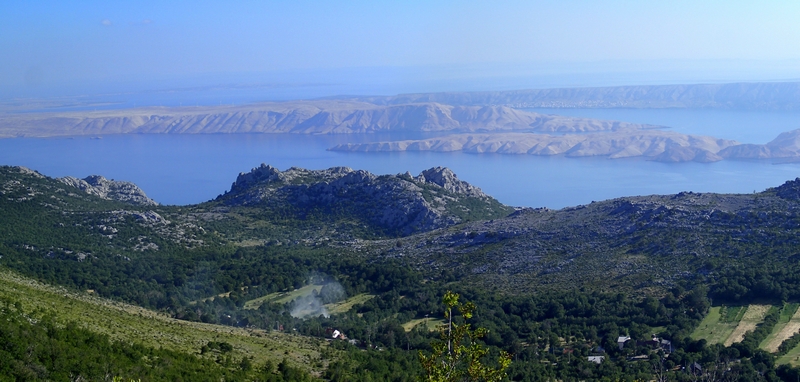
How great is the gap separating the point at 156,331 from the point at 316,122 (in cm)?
17139

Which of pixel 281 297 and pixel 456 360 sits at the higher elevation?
pixel 456 360

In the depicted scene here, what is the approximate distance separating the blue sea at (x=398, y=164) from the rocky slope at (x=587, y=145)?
4.20 meters

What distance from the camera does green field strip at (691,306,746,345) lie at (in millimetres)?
24905

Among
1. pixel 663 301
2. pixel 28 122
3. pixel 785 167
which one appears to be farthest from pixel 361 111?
pixel 663 301

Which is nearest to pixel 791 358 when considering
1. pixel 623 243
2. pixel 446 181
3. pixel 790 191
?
pixel 623 243

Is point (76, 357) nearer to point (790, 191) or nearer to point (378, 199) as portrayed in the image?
point (790, 191)

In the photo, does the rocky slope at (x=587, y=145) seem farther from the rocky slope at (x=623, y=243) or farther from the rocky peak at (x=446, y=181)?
the rocky slope at (x=623, y=243)

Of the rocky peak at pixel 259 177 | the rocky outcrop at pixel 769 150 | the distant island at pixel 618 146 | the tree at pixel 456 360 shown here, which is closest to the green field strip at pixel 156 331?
the tree at pixel 456 360

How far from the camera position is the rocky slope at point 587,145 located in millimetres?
119438

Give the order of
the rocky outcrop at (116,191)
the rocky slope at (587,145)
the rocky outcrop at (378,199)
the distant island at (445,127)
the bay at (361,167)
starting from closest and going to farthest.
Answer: the rocky outcrop at (378,199), the rocky outcrop at (116,191), the bay at (361,167), the rocky slope at (587,145), the distant island at (445,127)

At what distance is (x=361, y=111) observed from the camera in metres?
197

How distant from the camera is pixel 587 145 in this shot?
134m

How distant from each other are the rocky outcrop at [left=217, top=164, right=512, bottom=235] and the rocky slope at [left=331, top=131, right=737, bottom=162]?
70.2 meters

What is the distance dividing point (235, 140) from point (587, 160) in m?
85.3
